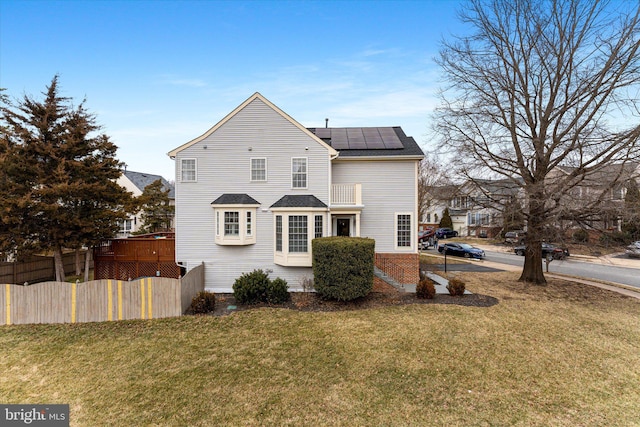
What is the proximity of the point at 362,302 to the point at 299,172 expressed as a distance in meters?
6.63

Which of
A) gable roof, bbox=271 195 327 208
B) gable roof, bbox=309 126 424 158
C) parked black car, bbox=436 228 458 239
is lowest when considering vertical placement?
parked black car, bbox=436 228 458 239

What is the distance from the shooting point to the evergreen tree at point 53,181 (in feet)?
37.2

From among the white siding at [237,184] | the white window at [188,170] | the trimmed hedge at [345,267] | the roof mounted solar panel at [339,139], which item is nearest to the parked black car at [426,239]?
the roof mounted solar panel at [339,139]

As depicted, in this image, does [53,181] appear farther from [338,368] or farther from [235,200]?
[338,368]

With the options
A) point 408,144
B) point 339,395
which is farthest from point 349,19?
point 339,395

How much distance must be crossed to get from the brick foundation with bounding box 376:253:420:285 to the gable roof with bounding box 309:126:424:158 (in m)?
5.10

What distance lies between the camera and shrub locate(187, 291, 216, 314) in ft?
32.8

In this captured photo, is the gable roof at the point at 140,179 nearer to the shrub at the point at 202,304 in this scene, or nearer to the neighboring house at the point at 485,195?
the shrub at the point at 202,304

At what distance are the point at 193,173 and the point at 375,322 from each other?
10594mm

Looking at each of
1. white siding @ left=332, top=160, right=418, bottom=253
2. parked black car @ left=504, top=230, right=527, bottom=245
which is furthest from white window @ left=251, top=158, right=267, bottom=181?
parked black car @ left=504, top=230, right=527, bottom=245

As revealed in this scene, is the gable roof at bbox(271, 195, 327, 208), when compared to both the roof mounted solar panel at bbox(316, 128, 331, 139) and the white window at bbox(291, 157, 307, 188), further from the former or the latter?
the roof mounted solar panel at bbox(316, 128, 331, 139)

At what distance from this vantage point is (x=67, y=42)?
1436 cm

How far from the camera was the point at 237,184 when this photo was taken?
42.2ft

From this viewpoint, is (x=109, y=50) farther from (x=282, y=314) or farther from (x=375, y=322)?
(x=375, y=322)
